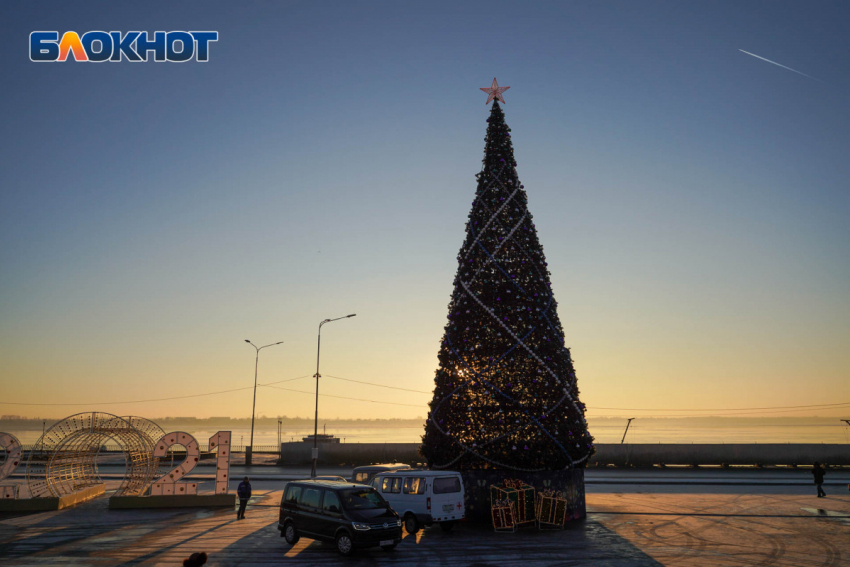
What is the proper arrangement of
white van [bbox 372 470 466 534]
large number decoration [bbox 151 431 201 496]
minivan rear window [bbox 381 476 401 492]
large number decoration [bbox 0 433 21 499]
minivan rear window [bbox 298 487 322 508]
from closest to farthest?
minivan rear window [bbox 298 487 322 508], white van [bbox 372 470 466 534], minivan rear window [bbox 381 476 401 492], large number decoration [bbox 0 433 21 499], large number decoration [bbox 151 431 201 496]

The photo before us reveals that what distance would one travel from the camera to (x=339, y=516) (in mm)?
15391

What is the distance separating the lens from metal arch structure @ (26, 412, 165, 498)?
23609mm

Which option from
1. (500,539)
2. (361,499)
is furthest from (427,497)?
(361,499)

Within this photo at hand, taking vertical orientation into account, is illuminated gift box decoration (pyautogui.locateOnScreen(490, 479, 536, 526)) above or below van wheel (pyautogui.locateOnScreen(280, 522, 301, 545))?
above

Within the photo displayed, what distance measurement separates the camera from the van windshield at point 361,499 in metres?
15.6

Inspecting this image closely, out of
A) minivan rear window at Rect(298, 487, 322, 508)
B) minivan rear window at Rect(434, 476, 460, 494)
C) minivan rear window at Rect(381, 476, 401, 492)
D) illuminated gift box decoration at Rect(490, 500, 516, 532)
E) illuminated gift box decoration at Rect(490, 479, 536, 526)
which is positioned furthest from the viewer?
illuminated gift box decoration at Rect(490, 479, 536, 526)

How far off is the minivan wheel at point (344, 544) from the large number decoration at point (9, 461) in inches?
613

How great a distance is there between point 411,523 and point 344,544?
144 inches

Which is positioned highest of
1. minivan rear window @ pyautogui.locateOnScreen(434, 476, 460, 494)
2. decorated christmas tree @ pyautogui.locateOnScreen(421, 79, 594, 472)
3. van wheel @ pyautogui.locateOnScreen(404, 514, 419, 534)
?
decorated christmas tree @ pyautogui.locateOnScreen(421, 79, 594, 472)

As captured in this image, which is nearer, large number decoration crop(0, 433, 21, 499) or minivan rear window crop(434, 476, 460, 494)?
minivan rear window crop(434, 476, 460, 494)

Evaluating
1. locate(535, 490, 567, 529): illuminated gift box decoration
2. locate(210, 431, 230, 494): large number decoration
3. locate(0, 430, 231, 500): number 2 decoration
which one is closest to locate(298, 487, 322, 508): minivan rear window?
locate(535, 490, 567, 529): illuminated gift box decoration

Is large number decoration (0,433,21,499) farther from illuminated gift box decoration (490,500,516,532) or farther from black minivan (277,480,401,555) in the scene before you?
illuminated gift box decoration (490,500,516,532)

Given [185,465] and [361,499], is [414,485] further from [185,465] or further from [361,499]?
[185,465]

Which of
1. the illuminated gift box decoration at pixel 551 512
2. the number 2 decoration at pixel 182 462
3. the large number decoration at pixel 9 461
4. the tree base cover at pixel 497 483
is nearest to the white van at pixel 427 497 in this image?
the tree base cover at pixel 497 483
